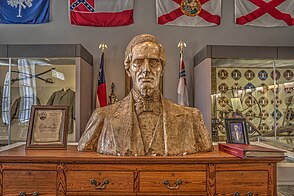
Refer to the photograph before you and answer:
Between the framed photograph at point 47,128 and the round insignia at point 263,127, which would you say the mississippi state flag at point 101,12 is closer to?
the round insignia at point 263,127

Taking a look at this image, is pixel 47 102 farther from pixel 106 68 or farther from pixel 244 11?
pixel 244 11

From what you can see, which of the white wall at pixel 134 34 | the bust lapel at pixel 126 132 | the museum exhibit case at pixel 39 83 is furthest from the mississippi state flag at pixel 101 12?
the bust lapel at pixel 126 132

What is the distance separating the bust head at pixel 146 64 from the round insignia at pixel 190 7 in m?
3.18

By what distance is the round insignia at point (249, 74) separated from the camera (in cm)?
420

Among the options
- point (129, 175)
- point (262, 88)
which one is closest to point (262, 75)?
point (262, 88)

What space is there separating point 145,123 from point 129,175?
1.00 ft

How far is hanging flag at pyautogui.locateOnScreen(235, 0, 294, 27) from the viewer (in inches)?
182

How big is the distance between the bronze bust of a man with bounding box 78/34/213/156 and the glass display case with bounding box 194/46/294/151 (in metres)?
2.35

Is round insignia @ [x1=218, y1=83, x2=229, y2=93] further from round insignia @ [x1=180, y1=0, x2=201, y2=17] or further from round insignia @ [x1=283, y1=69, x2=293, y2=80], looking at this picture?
round insignia @ [x1=180, y1=0, x2=201, y2=17]

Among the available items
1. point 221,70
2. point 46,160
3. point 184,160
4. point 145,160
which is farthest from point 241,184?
point 221,70

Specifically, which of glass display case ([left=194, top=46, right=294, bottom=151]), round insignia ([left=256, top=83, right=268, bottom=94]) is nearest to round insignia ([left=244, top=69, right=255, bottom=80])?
glass display case ([left=194, top=46, right=294, bottom=151])

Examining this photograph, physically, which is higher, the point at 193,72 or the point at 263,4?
the point at 263,4

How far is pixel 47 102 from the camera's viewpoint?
13.4ft

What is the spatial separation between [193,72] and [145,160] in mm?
3388
